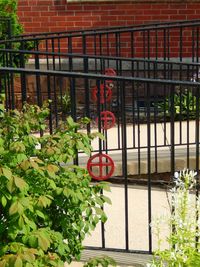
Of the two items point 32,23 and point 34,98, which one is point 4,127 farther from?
point 32,23

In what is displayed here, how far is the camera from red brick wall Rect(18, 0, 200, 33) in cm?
897

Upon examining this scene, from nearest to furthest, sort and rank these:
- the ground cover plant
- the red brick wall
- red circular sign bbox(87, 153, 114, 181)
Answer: the ground cover plant < red circular sign bbox(87, 153, 114, 181) < the red brick wall

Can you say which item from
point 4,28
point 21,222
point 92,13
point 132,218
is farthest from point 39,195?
point 92,13

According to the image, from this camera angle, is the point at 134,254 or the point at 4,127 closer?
the point at 4,127

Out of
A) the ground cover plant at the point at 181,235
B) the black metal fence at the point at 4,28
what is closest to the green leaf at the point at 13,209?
the ground cover plant at the point at 181,235

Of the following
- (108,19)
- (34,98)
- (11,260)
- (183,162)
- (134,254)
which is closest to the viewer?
(11,260)

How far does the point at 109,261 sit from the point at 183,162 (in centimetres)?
252

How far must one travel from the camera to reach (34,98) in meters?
8.41

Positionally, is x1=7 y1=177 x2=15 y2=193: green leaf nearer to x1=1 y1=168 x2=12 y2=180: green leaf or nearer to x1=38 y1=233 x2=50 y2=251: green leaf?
x1=1 y1=168 x2=12 y2=180: green leaf

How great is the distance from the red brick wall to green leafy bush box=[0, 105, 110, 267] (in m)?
6.20

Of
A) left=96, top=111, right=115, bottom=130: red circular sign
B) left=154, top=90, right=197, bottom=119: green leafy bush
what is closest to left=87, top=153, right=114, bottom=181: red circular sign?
left=96, top=111, right=115, bottom=130: red circular sign

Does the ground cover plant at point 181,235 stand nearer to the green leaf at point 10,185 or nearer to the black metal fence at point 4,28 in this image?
the green leaf at point 10,185

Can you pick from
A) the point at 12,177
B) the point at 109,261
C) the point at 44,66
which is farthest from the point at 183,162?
the point at 44,66

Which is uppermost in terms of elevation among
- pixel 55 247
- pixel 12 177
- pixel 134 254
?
pixel 12 177
